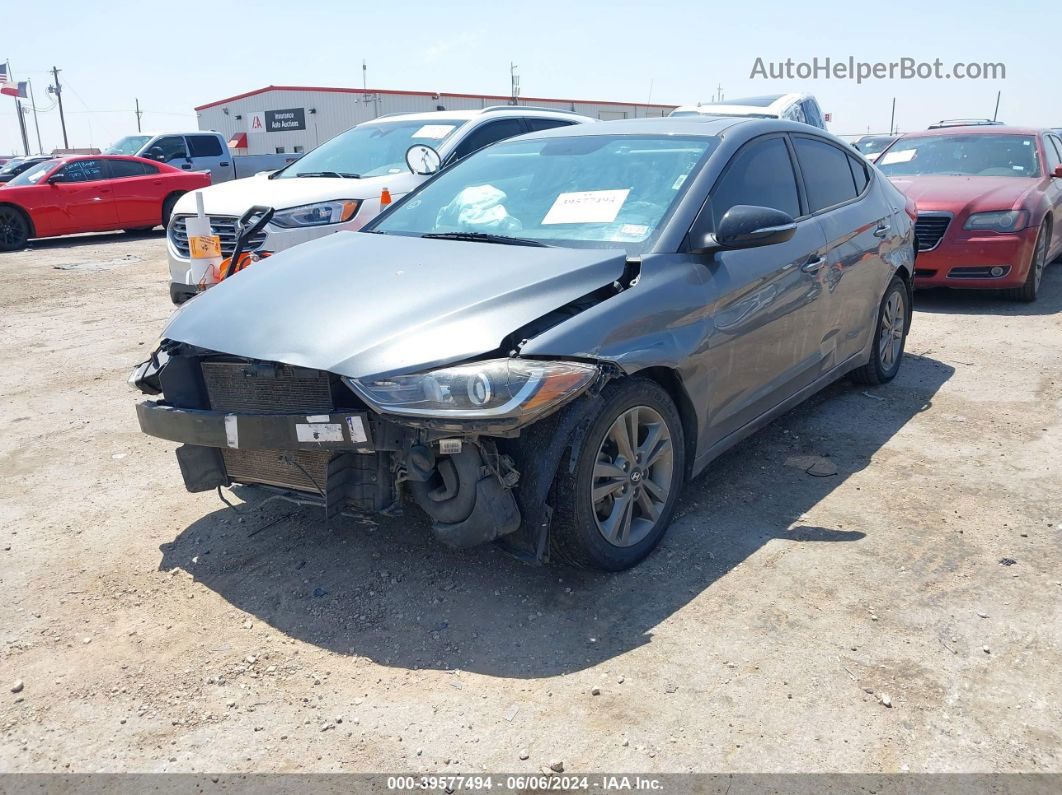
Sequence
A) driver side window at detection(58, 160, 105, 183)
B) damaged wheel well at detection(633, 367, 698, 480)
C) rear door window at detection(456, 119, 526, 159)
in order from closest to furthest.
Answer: damaged wheel well at detection(633, 367, 698, 480), rear door window at detection(456, 119, 526, 159), driver side window at detection(58, 160, 105, 183)

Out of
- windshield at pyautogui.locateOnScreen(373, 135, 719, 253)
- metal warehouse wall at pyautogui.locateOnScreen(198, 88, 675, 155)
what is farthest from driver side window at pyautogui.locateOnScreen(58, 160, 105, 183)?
metal warehouse wall at pyautogui.locateOnScreen(198, 88, 675, 155)

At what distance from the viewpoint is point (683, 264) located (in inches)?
141

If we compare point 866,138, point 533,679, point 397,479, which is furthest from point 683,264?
point 866,138

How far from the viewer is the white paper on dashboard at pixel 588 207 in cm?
376

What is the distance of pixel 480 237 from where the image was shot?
3.89m

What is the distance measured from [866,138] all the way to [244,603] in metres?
15.6

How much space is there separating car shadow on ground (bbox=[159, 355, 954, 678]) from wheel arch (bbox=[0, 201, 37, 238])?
13.0 m

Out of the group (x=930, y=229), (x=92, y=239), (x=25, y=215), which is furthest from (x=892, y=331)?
(x=92, y=239)

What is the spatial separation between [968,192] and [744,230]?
6.10 m

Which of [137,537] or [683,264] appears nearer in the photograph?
[683,264]

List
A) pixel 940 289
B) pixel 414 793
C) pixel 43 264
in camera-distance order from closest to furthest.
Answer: pixel 414 793 → pixel 940 289 → pixel 43 264

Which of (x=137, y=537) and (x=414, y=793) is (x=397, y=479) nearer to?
(x=414, y=793)

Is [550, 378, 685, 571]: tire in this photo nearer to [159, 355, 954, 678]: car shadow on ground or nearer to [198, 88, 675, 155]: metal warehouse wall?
[159, 355, 954, 678]: car shadow on ground

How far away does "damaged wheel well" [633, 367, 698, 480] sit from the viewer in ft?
11.3
